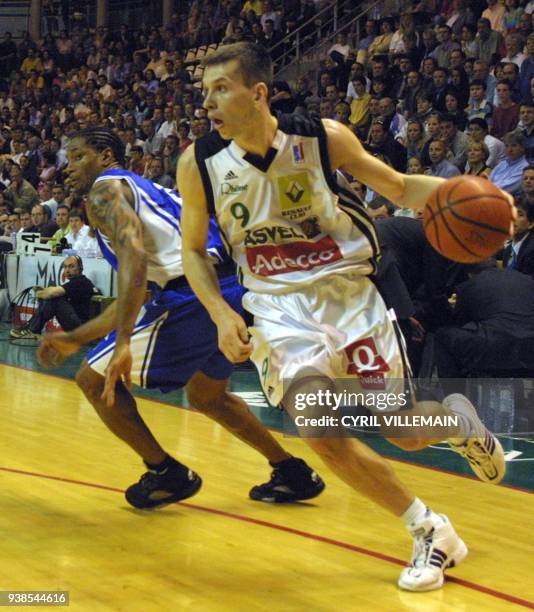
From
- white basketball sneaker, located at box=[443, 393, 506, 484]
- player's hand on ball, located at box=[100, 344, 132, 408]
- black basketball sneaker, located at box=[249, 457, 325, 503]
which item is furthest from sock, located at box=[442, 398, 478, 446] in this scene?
player's hand on ball, located at box=[100, 344, 132, 408]

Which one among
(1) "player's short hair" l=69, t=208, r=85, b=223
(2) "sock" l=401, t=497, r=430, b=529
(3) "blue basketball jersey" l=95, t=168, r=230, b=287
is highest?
(3) "blue basketball jersey" l=95, t=168, r=230, b=287

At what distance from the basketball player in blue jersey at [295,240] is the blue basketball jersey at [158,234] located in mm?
771

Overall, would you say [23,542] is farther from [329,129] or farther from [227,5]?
[227,5]

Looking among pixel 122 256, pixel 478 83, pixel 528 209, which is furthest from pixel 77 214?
pixel 122 256

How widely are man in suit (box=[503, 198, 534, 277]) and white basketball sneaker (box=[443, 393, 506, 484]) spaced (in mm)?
3744

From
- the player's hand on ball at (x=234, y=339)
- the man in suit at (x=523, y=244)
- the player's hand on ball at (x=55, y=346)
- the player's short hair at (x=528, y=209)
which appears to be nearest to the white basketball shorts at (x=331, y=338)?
the player's hand on ball at (x=234, y=339)

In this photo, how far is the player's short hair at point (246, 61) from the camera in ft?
12.6

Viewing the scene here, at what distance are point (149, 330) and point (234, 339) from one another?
3.53 feet

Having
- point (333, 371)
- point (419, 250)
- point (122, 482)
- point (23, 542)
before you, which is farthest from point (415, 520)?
point (419, 250)

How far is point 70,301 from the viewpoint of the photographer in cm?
1128

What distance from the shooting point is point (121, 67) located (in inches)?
841

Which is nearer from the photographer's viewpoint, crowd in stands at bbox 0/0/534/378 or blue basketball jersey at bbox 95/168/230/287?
blue basketball jersey at bbox 95/168/230/287

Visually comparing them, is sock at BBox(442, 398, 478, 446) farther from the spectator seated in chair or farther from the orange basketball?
the spectator seated in chair

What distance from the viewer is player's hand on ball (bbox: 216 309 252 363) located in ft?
12.1
